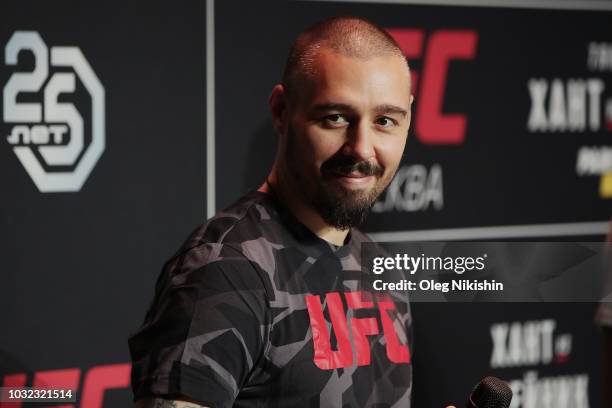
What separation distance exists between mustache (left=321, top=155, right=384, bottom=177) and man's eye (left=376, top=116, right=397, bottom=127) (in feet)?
0.26

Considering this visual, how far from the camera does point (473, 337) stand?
253 centimetres

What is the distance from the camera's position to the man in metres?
1.33

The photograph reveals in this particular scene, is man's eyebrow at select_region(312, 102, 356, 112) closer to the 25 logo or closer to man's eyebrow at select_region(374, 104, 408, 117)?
man's eyebrow at select_region(374, 104, 408, 117)

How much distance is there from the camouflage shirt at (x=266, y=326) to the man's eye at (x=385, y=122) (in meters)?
0.24

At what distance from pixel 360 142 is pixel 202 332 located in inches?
17.5

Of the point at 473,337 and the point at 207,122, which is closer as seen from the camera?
the point at 207,122

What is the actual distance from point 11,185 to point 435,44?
1205 mm

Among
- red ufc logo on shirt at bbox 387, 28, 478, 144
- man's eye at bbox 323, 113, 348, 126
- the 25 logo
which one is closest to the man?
man's eye at bbox 323, 113, 348, 126

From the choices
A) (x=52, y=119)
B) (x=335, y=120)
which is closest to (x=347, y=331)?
(x=335, y=120)

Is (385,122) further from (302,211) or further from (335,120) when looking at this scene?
(302,211)

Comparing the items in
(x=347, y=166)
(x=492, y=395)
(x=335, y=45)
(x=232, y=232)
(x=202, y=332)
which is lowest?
(x=492, y=395)

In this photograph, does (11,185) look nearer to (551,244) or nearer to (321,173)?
(321,173)

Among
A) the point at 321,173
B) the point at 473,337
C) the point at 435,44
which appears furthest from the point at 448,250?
the point at 321,173

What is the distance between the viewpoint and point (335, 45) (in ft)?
5.08
